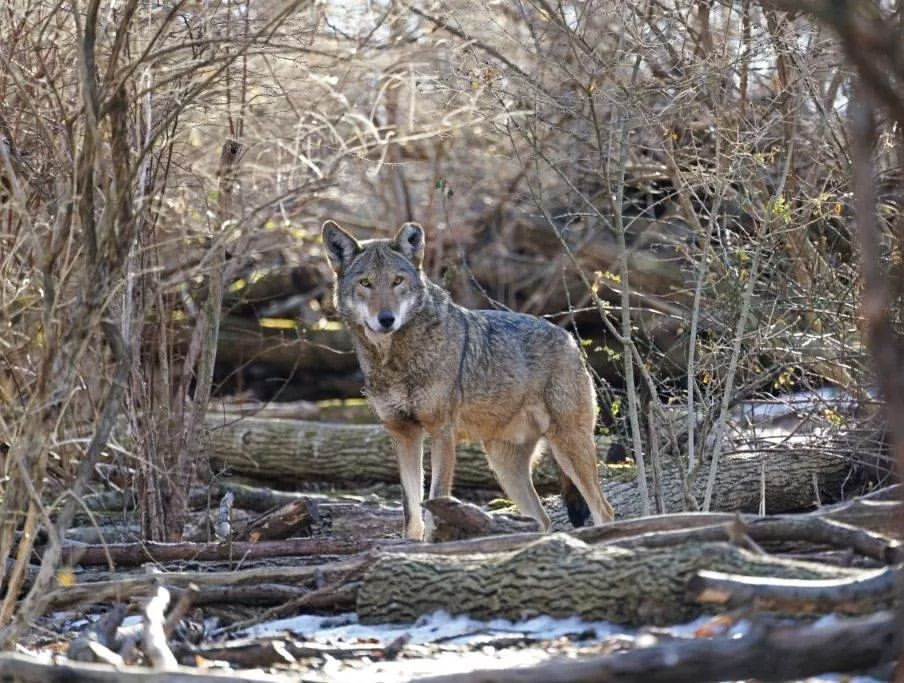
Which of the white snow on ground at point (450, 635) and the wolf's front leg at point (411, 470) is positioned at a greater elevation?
the wolf's front leg at point (411, 470)

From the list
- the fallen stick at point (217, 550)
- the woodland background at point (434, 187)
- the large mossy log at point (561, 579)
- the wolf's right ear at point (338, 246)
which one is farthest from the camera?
the wolf's right ear at point (338, 246)

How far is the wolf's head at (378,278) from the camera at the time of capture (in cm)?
903

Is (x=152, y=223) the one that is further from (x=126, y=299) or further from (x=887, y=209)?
(x=887, y=209)

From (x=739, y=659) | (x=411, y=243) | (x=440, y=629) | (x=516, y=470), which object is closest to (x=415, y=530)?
(x=516, y=470)

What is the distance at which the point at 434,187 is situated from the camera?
34.1 ft

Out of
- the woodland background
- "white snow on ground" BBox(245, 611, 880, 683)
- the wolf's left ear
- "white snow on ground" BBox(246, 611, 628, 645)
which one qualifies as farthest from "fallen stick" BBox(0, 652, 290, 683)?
the wolf's left ear

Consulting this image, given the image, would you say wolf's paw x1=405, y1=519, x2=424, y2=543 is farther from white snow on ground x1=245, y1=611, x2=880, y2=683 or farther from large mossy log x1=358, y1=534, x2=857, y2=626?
large mossy log x1=358, y1=534, x2=857, y2=626

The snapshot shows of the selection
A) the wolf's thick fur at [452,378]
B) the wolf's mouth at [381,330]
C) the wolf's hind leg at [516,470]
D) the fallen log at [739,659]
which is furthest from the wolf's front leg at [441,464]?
the fallen log at [739,659]

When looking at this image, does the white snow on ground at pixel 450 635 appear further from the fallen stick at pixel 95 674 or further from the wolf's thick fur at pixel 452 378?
the wolf's thick fur at pixel 452 378

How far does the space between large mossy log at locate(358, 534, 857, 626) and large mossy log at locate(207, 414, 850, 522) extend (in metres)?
3.59

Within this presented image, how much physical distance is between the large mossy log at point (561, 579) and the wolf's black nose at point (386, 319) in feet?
9.51

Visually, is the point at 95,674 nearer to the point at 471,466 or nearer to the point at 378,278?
the point at 378,278

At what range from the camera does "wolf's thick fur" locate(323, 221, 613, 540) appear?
911cm

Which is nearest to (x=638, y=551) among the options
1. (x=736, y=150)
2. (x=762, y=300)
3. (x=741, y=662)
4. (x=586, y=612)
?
(x=586, y=612)
